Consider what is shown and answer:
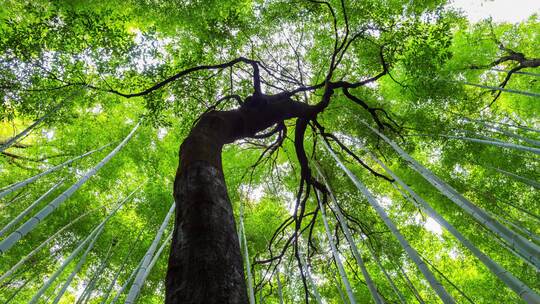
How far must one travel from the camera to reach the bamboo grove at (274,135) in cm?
331

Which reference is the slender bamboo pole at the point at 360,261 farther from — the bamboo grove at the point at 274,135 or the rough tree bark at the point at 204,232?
the rough tree bark at the point at 204,232

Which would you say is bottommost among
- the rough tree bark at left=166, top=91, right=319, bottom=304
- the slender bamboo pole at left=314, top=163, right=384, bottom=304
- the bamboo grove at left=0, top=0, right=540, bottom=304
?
the rough tree bark at left=166, top=91, right=319, bottom=304

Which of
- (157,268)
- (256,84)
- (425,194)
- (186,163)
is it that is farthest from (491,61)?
(157,268)

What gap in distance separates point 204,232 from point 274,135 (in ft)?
15.1

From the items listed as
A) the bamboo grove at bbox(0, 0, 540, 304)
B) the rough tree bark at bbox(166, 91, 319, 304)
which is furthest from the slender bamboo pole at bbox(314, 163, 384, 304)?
the rough tree bark at bbox(166, 91, 319, 304)

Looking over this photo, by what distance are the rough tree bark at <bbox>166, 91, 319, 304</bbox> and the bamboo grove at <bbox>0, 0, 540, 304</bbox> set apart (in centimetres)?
101

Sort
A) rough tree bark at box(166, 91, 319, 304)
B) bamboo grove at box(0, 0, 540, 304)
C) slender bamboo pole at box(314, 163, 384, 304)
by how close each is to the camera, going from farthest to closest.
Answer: bamboo grove at box(0, 0, 540, 304) → slender bamboo pole at box(314, 163, 384, 304) → rough tree bark at box(166, 91, 319, 304)

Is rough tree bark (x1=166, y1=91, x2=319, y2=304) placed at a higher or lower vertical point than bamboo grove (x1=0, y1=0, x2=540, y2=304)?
lower

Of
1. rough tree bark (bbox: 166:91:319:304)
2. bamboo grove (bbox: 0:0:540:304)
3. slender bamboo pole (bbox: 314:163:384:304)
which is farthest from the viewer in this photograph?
bamboo grove (bbox: 0:0:540:304)

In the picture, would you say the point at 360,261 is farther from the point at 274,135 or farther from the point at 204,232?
the point at 274,135

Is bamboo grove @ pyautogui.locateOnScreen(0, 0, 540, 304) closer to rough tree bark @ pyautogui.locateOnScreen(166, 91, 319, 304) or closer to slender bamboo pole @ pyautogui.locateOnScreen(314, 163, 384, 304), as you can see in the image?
slender bamboo pole @ pyautogui.locateOnScreen(314, 163, 384, 304)

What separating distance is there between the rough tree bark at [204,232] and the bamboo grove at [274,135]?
1.01 meters

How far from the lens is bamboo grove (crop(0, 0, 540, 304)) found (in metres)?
3.31

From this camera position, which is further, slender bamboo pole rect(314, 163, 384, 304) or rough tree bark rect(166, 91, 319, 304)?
slender bamboo pole rect(314, 163, 384, 304)
